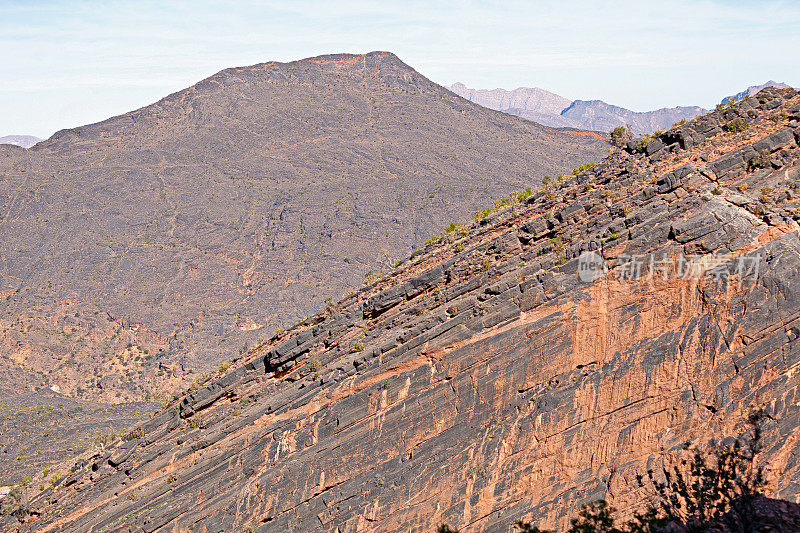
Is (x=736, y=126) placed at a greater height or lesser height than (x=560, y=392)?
greater

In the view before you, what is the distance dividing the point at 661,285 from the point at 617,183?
618 centimetres

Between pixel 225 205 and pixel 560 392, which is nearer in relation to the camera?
pixel 560 392

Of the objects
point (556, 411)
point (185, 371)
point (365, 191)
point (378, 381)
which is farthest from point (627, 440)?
point (365, 191)

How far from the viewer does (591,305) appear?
17.6m
